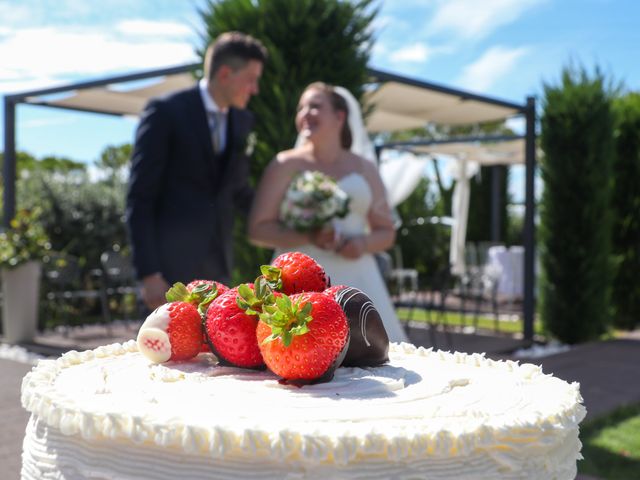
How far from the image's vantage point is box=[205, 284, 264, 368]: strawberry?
1.37 m

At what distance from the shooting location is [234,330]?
1.37 m

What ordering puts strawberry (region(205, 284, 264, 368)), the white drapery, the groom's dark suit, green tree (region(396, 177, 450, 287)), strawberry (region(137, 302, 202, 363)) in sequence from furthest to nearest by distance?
1. green tree (region(396, 177, 450, 287))
2. the white drapery
3. the groom's dark suit
4. strawberry (region(137, 302, 202, 363))
5. strawberry (region(205, 284, 264, 368))

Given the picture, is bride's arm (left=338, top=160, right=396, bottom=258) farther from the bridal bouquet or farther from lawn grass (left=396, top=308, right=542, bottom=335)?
lawn grass (left=396, top=308, right=542, bottom=335)

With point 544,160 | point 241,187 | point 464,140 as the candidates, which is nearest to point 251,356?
point 241,187

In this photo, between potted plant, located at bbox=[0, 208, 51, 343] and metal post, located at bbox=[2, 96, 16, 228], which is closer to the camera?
potted plant, located at bbox=[0, 208, 51, 343]

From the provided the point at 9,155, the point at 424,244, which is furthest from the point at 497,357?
the point at 424,244

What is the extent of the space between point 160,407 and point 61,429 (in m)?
0.16

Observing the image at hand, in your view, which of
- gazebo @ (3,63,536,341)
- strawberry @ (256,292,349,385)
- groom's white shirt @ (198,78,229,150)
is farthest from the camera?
gazebo @ (3,63,536,341)

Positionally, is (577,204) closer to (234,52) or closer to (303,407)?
(234,52)

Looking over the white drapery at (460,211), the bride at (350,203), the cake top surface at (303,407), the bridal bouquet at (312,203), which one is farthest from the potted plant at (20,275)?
the cake top surface at (303,407)

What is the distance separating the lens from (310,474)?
1024 millimetres

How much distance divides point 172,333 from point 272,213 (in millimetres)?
2790

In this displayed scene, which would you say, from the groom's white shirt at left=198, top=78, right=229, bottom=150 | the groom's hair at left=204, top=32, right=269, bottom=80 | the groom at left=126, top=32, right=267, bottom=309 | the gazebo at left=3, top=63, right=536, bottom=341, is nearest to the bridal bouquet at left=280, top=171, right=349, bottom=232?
the groom at left=126, top=32, right=267, bottom=309

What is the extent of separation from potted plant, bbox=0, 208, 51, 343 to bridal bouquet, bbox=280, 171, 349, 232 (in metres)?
5.33
